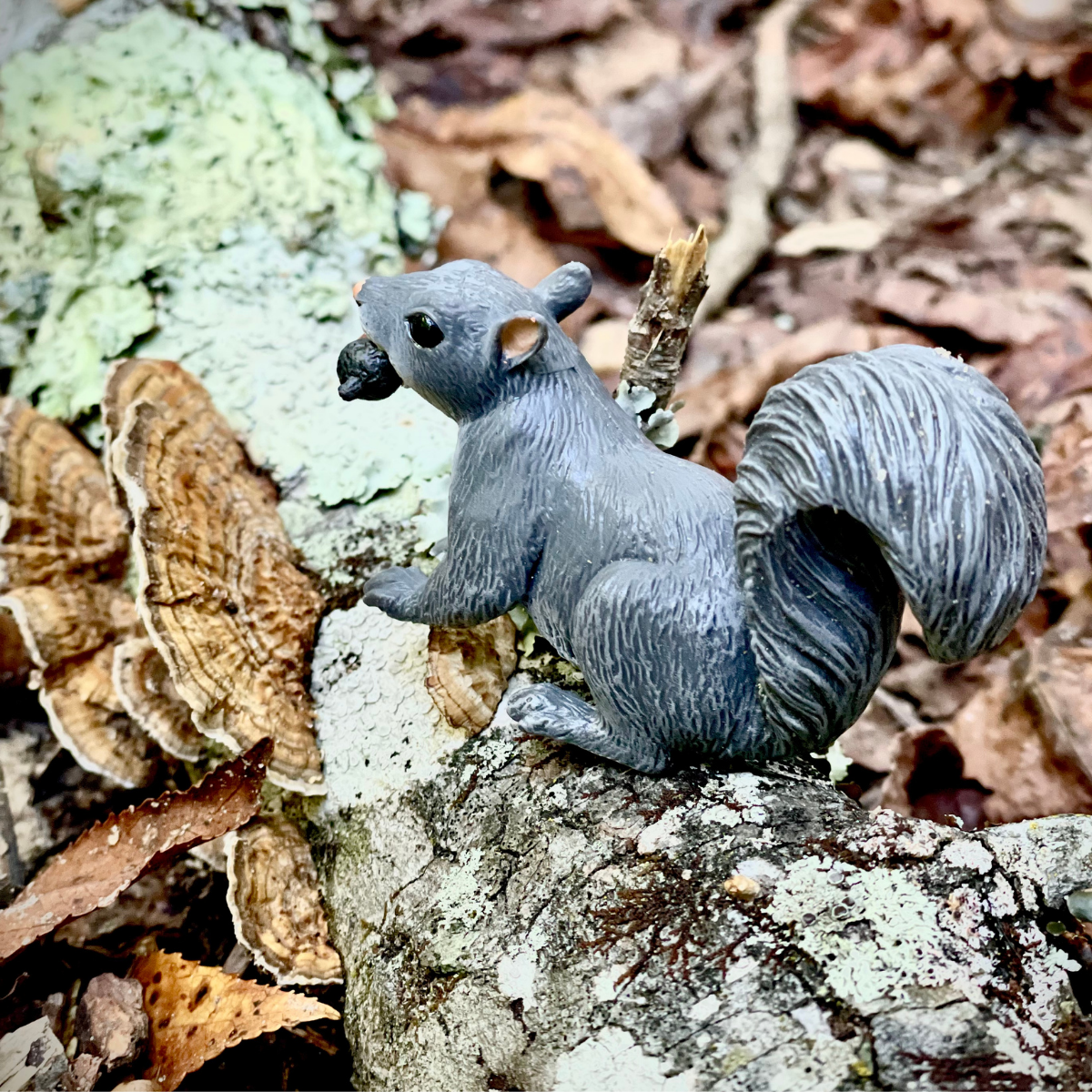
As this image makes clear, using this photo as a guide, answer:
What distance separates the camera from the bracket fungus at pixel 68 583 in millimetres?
1799

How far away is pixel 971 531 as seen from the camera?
107 centimetres

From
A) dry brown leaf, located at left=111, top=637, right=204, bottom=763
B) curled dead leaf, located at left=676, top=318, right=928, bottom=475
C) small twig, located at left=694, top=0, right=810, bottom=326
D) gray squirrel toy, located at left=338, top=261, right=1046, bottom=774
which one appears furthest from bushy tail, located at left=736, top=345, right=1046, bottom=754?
small twig, located at left=694, top=0, right=810, bottom=326

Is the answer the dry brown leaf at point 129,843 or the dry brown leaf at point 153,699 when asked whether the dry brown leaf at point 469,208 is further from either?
the dry brown leaf at point 129,843

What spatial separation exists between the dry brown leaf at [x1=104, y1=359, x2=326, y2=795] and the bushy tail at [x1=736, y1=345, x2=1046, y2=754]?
82 cm

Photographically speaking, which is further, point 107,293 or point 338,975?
point 107,293

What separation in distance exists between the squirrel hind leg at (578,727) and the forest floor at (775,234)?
1.81 ft

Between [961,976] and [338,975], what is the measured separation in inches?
36.4

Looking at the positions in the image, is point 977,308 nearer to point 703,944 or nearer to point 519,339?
point 519,339

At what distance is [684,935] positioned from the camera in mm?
1173

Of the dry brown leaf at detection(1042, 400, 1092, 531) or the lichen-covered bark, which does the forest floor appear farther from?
the lichen-covered bark

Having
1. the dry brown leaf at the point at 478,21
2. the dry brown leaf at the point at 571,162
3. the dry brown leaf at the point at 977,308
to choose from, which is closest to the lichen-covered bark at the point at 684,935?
the dry brown leaf at the point at 977,308

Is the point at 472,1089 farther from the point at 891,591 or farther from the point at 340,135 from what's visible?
the point at 340,135

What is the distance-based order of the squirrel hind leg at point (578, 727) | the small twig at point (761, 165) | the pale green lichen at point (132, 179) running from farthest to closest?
the small twig at point (761, 165) < the pale green lichen at point (132, 179) < the squirrel hind leg at point (578, 727)

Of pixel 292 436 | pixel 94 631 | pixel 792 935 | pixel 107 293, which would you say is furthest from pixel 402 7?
pixel 792 935
